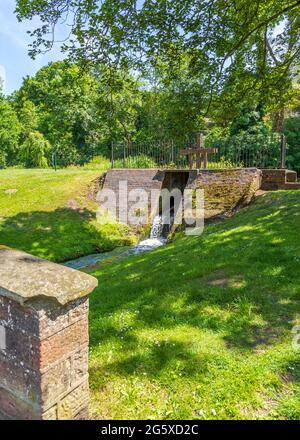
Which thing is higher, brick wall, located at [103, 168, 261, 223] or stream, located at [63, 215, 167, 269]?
brick wall, located at [103, 168, 261, 223]

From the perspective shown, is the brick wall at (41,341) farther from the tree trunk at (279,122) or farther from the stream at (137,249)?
the tree trunk at (279,122)

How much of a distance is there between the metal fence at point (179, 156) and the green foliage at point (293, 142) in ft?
10.6

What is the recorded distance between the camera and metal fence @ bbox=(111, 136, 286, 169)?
16.3 meters

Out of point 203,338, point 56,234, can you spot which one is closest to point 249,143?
point 56,234

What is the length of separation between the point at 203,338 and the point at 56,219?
11.1 metres

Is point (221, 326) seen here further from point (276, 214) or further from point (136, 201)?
point (136, 201)

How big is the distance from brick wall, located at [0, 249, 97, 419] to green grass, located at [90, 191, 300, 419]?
27.3 inches

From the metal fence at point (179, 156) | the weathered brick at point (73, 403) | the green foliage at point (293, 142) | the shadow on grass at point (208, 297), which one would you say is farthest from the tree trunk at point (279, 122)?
the weathered brick at point (73, 403)

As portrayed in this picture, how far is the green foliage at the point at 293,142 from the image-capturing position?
1902 centimetres

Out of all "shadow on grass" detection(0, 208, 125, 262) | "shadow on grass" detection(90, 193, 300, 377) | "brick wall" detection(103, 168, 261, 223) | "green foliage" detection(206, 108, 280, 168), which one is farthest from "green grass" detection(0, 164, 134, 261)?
"green foliage" detection(206, 108, 280, 168)

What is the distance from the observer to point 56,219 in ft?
44.4

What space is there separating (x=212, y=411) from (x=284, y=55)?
1387cm

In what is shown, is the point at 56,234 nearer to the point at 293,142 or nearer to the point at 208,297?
the point at 208,297

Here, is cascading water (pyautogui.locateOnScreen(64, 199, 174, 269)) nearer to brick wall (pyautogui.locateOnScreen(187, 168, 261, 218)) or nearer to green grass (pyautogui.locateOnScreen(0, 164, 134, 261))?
green grass (pyautogui.locateOnScreen(0, 164, 134, 261))
